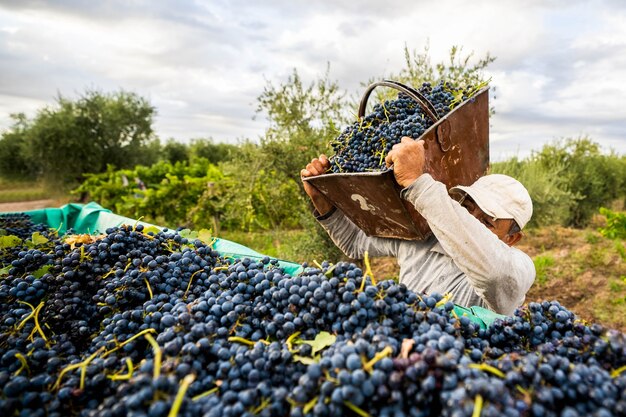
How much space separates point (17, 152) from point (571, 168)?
1025 inches

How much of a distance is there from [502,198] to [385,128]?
690mm

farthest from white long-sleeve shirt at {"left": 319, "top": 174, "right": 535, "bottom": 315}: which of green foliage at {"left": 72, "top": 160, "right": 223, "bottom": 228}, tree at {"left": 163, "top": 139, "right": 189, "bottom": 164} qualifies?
tree at {"left": 163, "top": 139, "right": 189, "bottom": 164}

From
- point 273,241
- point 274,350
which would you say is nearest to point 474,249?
point 274,350

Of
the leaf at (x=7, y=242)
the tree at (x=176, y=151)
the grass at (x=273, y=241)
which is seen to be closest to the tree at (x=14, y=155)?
the tree at (x=176, y=151)

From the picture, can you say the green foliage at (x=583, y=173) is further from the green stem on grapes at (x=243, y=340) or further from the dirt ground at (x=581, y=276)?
the green stem on grapes at (x=243, y=340)

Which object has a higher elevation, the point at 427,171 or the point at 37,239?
the point at 427,171

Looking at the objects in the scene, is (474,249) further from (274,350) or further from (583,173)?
(583,173)

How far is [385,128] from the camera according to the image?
6.03 feet

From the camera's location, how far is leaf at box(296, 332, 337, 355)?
88 cm

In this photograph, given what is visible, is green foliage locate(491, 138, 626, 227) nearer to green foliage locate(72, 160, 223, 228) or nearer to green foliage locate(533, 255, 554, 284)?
green foliage locate(533, 255, 554, 284)

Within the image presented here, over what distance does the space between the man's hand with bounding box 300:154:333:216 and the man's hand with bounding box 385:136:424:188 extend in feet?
2.24

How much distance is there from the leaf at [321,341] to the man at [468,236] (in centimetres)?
83

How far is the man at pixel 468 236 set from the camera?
4.98 feet

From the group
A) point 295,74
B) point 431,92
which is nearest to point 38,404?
point 431,92
